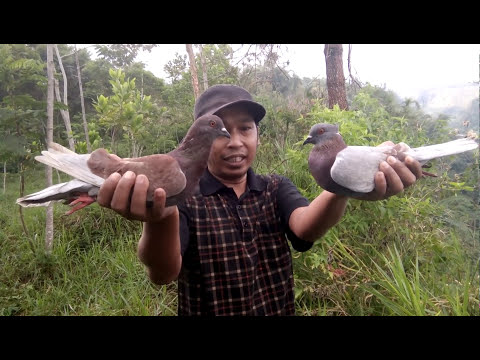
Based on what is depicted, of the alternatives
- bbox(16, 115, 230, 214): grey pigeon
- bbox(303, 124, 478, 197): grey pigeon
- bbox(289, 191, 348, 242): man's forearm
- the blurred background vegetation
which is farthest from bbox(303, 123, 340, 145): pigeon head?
the blurred background vegetation

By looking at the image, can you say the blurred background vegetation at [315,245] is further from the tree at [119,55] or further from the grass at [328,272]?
the tree at [119,55]

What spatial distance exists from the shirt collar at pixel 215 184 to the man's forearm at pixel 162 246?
444mm

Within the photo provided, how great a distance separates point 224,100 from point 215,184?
0.55m

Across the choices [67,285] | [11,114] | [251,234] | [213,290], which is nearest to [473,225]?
[251,234]

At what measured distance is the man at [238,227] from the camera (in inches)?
70.3

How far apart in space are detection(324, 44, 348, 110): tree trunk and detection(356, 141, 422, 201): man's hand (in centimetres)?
330

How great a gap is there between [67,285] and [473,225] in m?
5.20

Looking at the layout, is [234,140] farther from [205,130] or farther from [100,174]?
[100,174]

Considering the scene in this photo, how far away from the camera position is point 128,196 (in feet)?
4.55

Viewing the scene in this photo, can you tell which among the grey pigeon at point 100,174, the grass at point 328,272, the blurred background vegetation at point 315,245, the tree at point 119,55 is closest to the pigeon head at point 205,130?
the grey pigeon at point 100,174

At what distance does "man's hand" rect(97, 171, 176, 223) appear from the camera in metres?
1.38

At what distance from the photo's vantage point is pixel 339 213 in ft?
5.93

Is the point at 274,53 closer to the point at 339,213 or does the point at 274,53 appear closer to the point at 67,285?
the point at 339,213

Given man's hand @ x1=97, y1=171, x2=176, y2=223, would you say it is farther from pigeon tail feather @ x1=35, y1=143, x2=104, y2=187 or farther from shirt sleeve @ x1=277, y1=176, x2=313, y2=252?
shirt sleeve @ x1=277, y1=176, x2=313, y2=252
